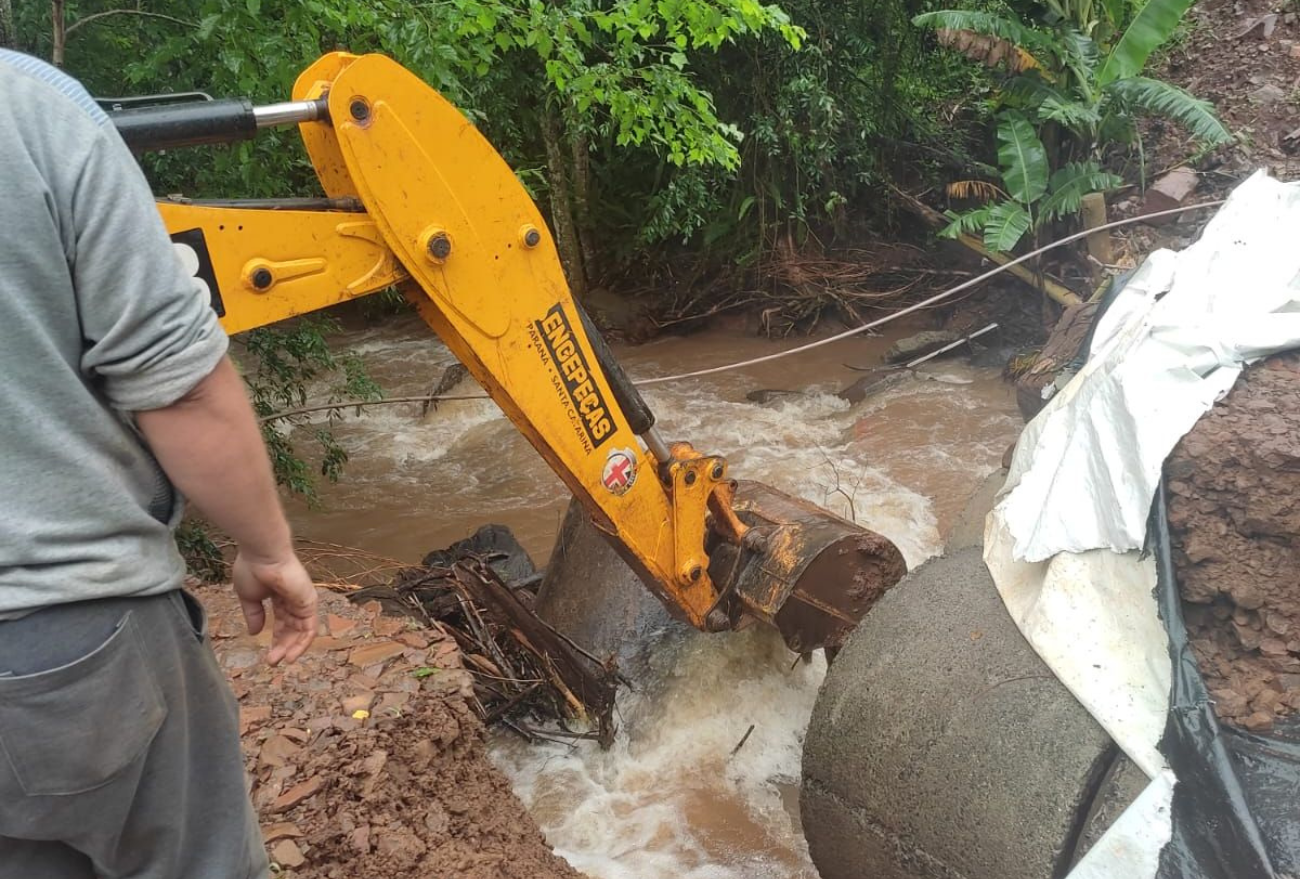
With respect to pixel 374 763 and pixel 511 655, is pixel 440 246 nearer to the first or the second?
pixel 374 763

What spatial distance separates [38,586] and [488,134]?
6.96m

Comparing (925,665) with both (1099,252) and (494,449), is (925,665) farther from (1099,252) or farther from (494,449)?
(1099,252)

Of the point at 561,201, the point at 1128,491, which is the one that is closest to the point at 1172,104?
the point at 561,201

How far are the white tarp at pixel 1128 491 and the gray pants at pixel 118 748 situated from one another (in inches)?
69.6

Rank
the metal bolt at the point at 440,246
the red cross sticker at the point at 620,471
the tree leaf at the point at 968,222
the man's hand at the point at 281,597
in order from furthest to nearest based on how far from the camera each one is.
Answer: the tree leaf at the point at 968,222 < the red cross sticker at the point at 620,471 < the metal bolt at the point at 440,246 < the man's hand at the point at 281,597

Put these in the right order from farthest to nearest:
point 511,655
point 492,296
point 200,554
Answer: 1. point 200,554
2. point 511,655
3. point 492,296

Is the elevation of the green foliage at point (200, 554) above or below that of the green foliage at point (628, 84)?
below

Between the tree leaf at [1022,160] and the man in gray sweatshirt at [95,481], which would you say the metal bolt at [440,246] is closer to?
the man in gray sweatshirt at [95,481]

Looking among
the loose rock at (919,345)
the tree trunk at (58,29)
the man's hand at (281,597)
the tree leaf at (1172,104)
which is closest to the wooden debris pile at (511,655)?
the man's hand at (281,597)

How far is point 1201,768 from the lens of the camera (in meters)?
2.05

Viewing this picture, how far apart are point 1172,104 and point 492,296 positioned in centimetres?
660

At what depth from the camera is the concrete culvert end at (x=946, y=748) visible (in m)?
2.25

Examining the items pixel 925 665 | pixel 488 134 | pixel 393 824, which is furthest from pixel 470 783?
pixel 488 134

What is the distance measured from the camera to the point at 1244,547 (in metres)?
2.27
